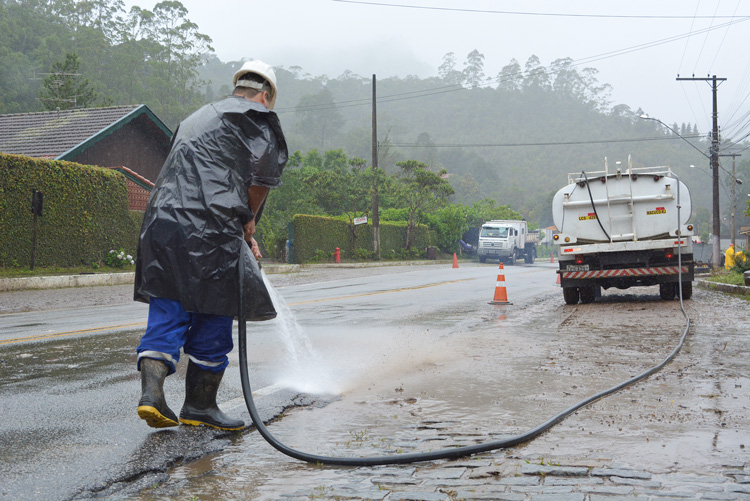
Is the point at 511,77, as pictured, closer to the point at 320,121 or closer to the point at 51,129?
the point at 320,121

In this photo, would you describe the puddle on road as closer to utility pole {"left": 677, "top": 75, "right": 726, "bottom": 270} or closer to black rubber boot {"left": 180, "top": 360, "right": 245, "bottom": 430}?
black rubber boot {"left": 180, "top": 360, "right": 245, "bottom": 430}

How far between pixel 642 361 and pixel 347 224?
34.5 metres

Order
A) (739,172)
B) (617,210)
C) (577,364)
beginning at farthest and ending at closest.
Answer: (739,172)
(617,210)
(577,364)

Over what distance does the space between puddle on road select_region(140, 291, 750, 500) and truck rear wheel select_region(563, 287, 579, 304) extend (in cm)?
526

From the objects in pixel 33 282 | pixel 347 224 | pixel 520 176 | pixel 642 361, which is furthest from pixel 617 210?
pixel 520 176

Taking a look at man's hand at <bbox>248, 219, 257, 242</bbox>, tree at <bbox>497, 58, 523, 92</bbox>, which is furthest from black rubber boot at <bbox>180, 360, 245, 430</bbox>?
tree at <bbox>497, 58, 523, 92</bbox>

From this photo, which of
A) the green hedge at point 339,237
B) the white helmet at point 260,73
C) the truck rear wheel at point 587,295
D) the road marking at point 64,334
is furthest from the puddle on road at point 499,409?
the green hedge at point 339,237

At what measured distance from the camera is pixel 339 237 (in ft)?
131

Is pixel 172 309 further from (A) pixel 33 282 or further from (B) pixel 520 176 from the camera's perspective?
(B) pixel 520 176

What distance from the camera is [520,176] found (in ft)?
450

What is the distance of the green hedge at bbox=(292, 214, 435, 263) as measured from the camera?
35.8m

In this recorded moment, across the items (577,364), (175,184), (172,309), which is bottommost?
(577,364)

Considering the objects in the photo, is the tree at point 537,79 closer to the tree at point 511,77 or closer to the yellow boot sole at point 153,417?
the tree at point 511,77

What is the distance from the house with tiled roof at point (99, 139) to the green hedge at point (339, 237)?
298 inches
